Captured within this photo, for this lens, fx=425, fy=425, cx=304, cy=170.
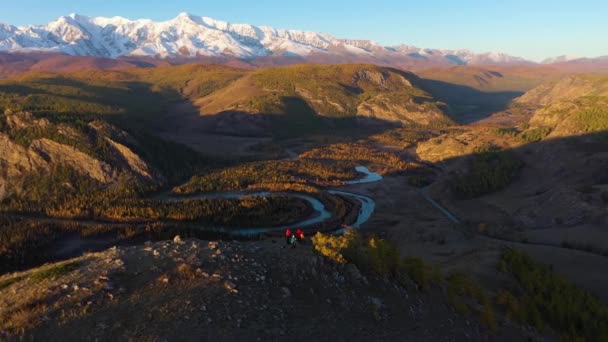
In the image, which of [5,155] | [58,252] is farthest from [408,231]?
[5,155]

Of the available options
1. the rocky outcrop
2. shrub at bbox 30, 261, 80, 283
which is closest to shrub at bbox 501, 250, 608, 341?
shrub at bbox 30, 261, 80, 283

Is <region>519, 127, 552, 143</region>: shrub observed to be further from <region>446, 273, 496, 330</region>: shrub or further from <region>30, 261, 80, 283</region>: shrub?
<region>30, 261, 80, 283</region>: shrub

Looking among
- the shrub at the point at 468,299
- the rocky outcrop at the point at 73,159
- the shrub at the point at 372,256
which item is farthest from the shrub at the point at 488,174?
the rocky outcrop at the point at 73,159

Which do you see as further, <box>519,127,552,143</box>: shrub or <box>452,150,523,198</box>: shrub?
<box>519,127,552,143</box>: shrub

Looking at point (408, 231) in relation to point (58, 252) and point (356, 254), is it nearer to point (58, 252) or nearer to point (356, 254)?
point (356, 254)

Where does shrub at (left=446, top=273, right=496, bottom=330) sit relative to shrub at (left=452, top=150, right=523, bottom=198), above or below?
above

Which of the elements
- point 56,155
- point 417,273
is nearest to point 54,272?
point 417,273

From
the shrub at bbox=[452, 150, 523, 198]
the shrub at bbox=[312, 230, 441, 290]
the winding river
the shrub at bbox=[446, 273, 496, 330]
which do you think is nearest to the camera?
the shrub at bbox=[312, 230, 441, 290]

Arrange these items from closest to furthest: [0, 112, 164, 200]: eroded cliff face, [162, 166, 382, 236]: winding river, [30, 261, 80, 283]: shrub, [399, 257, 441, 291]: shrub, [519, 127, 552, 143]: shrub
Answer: [30, 261, 80, 283]: shrub
[399, 257, 441, 291]: shrub
[162, 166, 382, 236]: winding river
[0, 112, 164, 200]: eroded cliff face
[519, 127, 552, 143]: shrub

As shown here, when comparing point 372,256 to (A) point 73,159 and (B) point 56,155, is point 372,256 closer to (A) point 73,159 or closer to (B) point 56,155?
(A) point 73,159

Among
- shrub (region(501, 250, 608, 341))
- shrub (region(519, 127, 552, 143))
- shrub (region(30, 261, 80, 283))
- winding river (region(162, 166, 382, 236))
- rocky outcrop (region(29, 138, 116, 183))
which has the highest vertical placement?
shrub (region(30, 261, 80, 283))
